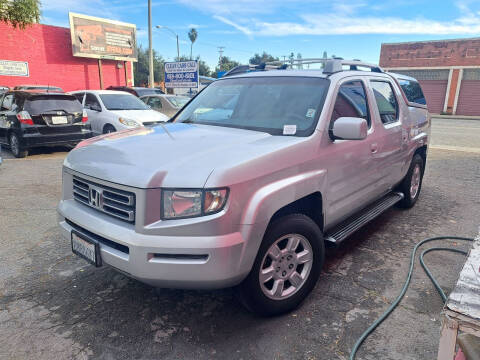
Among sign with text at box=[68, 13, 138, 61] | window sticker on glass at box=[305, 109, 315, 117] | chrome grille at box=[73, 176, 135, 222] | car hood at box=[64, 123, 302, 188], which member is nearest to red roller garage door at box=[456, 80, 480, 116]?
sign with text at box=[68, 13, 138, 61]

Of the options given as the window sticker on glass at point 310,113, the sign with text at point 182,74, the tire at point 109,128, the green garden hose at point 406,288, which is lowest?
the green garden hose at point 406,288

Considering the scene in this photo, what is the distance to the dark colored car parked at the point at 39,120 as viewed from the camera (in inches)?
315

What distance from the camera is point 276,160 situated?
241 cm

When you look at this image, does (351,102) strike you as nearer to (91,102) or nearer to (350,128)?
(350,128)

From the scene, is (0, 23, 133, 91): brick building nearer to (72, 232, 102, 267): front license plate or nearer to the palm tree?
(72, 232, 102, 267): front license plate

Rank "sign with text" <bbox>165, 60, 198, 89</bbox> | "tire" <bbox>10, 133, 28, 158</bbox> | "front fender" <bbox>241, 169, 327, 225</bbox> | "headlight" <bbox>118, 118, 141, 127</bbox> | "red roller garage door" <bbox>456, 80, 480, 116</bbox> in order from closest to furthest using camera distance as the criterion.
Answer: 1. "front fender" <bbox>241, 169, 327, 225</bbox>
2. "tire" <bbox>10, 133, 28, 158</bbox>
3. "headlight" <bbox>118, 118, 141, 127</bbox>
4. "sign with text" <bbox>165, 60, 198, 89</bbox>
5. "red roller garage door" <bbox>456, 80, 480, 116</bbox>

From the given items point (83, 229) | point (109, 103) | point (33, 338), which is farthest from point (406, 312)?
point (109, 103)

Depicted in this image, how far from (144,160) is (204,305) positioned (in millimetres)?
1265

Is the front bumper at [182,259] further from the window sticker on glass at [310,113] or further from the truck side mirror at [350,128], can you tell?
the window sticker on glass at [310,113]

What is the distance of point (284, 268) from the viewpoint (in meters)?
2.60

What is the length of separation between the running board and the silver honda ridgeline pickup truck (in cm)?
2

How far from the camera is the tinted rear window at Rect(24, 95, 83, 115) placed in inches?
315

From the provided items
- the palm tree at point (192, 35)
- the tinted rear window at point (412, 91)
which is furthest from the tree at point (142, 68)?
the tinted rear window at point (412, 91)

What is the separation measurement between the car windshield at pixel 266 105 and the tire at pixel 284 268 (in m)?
0.77
